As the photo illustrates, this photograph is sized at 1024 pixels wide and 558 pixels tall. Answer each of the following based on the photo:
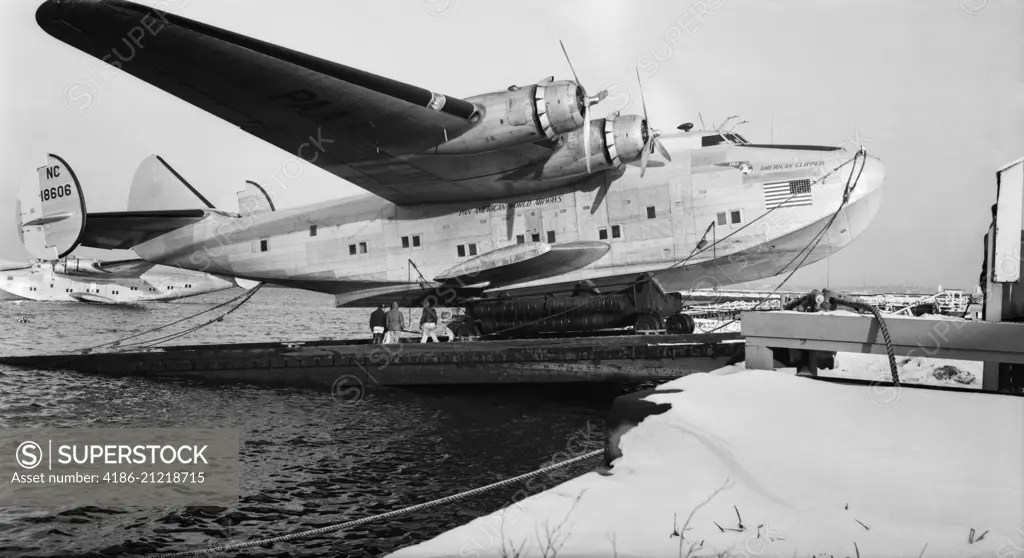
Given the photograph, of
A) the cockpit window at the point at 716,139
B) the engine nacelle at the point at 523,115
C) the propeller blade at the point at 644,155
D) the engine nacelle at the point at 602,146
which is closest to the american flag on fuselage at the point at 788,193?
the cockpit window at the point at 716,139

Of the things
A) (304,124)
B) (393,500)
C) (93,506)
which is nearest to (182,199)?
(304,124)

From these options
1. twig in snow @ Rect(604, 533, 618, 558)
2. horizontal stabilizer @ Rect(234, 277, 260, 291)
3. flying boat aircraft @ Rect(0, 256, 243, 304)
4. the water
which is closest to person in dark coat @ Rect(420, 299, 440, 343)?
the water

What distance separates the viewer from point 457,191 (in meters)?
16.2

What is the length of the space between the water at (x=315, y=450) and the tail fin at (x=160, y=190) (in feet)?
20.7

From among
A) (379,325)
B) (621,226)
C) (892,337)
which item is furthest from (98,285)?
(892,337)

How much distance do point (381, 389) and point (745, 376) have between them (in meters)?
9.72

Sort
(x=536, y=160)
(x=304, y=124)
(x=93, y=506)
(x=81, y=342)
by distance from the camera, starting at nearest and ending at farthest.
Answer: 1. (x=93, y=506)
2. (x=304, y=124)
3. (x=536, y=160)
4. (x=81, y=342)

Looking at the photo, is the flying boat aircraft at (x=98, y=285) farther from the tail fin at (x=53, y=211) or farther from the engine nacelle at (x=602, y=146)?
the engine nacelle at (x=602, y=146)

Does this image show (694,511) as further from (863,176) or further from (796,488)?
(863,176)

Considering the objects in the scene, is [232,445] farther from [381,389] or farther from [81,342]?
[81,342]

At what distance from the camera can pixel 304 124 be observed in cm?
1395

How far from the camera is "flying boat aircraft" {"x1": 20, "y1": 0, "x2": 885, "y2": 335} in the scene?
12.2 meters

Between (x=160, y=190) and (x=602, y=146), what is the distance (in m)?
15.0

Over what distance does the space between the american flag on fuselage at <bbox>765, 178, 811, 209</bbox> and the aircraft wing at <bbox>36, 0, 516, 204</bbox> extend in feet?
17.3
